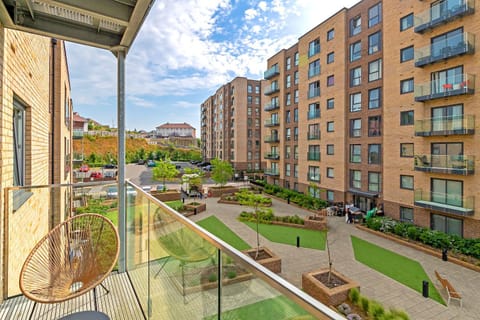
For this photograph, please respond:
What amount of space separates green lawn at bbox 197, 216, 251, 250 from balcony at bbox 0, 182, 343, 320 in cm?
803

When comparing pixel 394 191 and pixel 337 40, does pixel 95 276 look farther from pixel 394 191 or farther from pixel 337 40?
pixel 337 40

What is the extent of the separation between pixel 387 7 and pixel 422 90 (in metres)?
6.29

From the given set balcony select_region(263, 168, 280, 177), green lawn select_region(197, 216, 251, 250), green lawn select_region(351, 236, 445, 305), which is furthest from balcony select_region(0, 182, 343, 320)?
balcony select_region(263, 168, 280, 177)

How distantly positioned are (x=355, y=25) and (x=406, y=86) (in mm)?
6910

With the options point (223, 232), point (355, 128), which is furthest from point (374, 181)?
point (223, 232)

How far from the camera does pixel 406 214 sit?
15523 millimetres

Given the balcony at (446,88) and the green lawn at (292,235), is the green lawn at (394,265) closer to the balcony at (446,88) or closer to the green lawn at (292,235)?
the green lawn at (292,235)

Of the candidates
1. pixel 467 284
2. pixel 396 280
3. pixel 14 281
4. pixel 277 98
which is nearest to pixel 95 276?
pixel 14 281

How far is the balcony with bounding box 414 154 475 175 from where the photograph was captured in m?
12.3

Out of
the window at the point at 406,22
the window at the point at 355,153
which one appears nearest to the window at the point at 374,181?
the window at the point at 355,153

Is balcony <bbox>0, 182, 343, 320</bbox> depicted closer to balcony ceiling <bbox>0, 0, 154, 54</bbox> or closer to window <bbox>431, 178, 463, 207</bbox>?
balcony ceiling <bbox>0, 0, 154, 54</bbox>

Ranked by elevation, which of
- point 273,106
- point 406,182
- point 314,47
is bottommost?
point 406,182

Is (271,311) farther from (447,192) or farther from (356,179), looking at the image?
(356,179)

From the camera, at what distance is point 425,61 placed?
13891 mm
